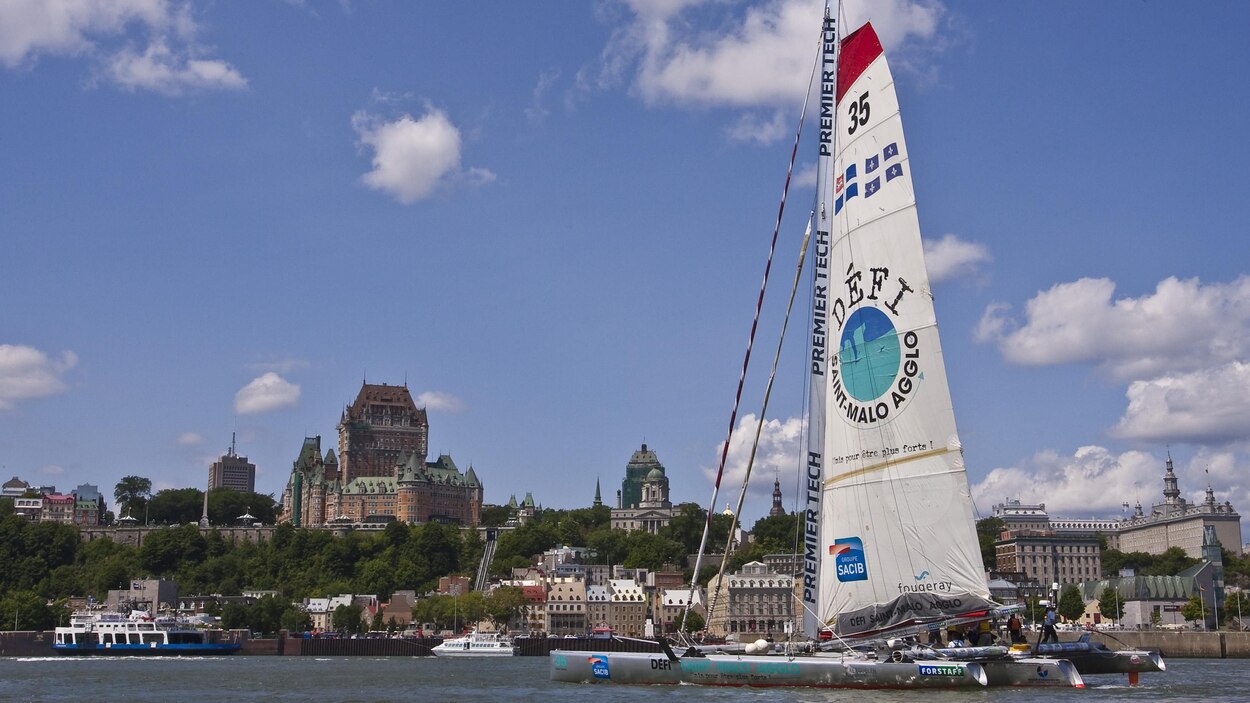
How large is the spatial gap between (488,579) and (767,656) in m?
158

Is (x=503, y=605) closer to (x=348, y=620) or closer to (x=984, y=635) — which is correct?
(x=348, y=620)

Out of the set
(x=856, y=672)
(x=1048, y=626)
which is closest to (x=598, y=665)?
(x=856, y=672)

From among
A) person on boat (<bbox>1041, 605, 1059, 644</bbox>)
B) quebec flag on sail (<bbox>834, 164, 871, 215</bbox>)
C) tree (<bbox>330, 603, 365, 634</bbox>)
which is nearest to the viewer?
quebec flag on sail (<bbox>834, 164, 871, 215</bbox>)

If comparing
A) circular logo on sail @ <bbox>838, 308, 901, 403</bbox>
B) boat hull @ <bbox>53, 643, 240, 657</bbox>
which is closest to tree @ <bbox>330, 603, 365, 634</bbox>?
boat hull @ <bbox>53, 643, 240, 657</bbox>

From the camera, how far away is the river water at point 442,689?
3338cm

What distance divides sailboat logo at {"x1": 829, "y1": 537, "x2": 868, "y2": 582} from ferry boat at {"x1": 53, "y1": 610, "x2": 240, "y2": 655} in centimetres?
9230

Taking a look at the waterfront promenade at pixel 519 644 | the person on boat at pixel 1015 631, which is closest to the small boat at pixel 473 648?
the waterfront promenade at pixel 519 644

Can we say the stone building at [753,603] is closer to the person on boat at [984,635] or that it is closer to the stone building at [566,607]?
the stone building at [566,607]

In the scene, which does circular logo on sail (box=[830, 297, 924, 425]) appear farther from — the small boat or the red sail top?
the small boat

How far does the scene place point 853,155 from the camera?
3484 centimetres

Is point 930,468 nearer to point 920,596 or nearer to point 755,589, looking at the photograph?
point 920,596

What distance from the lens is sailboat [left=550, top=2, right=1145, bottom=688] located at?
3341 cm

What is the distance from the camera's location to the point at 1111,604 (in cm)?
14325

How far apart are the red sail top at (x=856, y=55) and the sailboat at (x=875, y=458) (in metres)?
0.04
